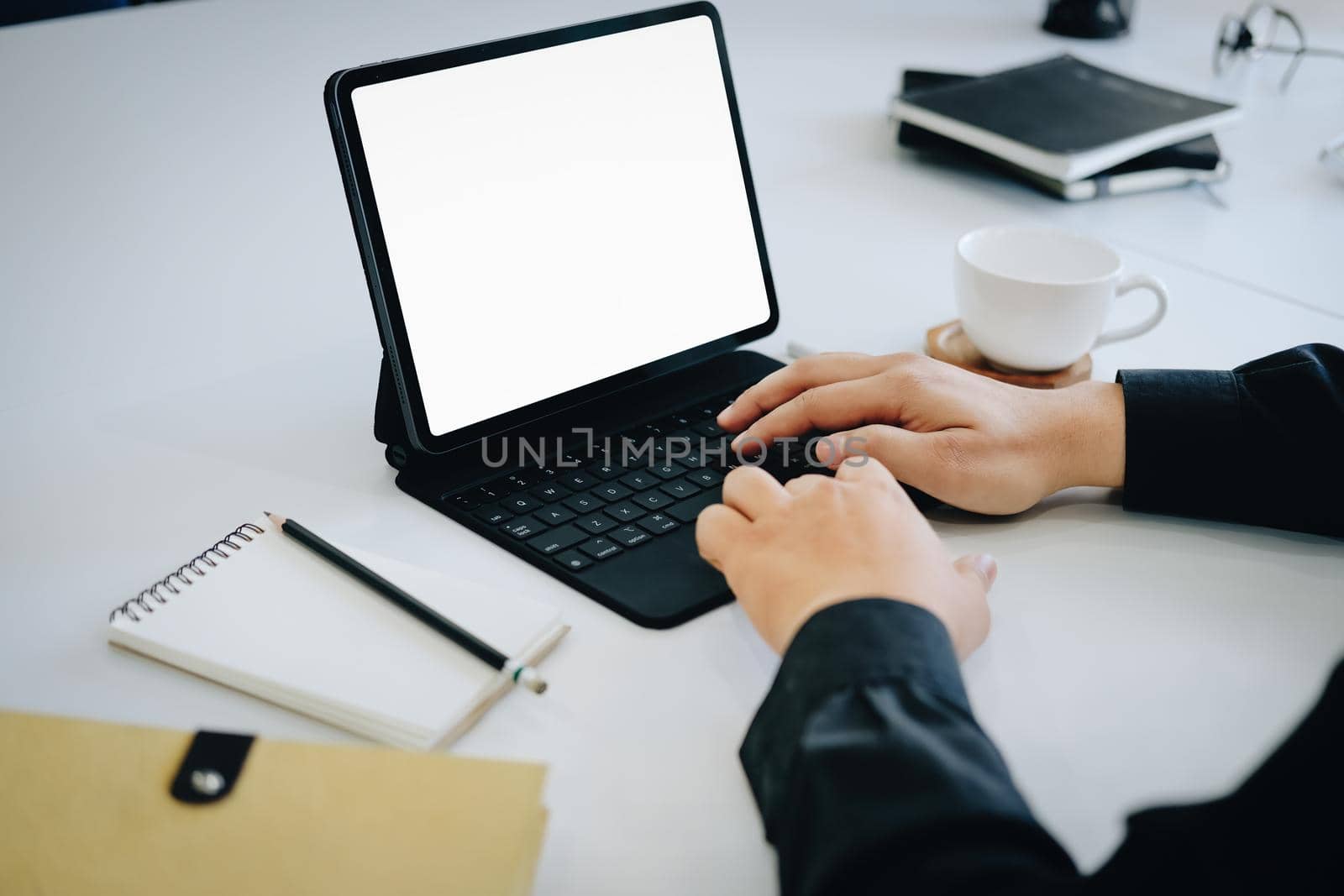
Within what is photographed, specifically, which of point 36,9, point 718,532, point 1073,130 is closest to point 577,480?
point 718,532

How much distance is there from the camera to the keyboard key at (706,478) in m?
0.77

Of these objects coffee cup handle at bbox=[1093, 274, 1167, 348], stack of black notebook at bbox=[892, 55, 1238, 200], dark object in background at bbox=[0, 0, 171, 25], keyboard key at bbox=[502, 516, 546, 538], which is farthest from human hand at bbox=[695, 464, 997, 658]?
dark object in background at bbox=[0, 0, 171, 25]

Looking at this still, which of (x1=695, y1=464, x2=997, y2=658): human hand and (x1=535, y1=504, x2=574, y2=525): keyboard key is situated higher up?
(x1=695, y1=464, x2=997, y2=658): human hand

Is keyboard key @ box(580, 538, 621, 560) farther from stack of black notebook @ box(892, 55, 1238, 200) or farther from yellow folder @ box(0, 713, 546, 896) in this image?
stack of black notebook @ box(892, 55, 1238, 200)

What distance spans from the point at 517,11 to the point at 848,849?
1.59 metres

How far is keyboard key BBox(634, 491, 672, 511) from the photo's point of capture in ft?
2.43

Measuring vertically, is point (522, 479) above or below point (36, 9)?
below

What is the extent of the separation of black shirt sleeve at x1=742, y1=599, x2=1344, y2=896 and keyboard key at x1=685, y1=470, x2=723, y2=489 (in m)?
0.21

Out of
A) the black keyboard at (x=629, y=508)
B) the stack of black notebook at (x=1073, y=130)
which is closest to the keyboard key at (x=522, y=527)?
the black keyboard at (x=629, y=508)

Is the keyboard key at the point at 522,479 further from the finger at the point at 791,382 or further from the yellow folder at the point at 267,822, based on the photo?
the yellow folder at the point at 267,822

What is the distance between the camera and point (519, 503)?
75 cm

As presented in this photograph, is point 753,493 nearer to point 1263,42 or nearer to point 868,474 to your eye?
point 868,474

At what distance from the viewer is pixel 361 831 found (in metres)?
0.48

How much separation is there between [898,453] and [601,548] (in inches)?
7.9
